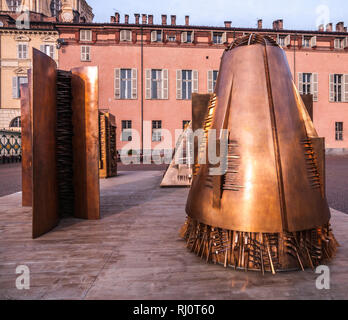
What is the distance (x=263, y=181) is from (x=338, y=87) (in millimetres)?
25839

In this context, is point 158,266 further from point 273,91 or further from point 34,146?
point 34,146

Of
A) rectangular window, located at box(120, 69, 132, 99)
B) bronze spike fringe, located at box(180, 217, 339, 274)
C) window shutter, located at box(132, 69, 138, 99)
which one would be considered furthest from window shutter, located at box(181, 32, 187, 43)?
bronze spike fringe, located at box(180, 217, 339, 274)

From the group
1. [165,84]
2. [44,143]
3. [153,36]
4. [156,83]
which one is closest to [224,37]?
[153,36]

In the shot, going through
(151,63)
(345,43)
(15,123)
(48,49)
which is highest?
(48,49)

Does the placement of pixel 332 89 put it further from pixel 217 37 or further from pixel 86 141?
pixel 86 141

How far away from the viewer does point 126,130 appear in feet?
66.4

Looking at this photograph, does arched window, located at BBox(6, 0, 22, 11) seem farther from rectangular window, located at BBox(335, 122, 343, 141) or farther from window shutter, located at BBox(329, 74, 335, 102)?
rectangular window, located at BBox(335, 122, 343, 141)

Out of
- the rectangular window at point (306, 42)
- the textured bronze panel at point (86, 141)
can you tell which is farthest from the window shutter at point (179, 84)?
the textured bronze panel at point (86, 141)

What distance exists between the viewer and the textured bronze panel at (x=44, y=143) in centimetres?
268

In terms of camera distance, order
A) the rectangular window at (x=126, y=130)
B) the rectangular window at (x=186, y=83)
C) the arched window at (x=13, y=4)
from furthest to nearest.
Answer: the arched window at (x=13, y=4) → the rectangular window at (x=186, y=83) → the rectangular window at (x=126, y=130)

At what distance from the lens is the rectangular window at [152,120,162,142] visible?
20.4 metres

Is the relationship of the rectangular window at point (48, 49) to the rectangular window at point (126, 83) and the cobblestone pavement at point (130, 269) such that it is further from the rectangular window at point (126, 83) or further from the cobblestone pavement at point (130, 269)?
the cobblestone pavement at point (130, 269)

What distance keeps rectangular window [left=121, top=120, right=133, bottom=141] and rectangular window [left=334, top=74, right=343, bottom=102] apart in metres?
19.2

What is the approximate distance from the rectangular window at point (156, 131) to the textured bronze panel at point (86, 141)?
55.5 ft
